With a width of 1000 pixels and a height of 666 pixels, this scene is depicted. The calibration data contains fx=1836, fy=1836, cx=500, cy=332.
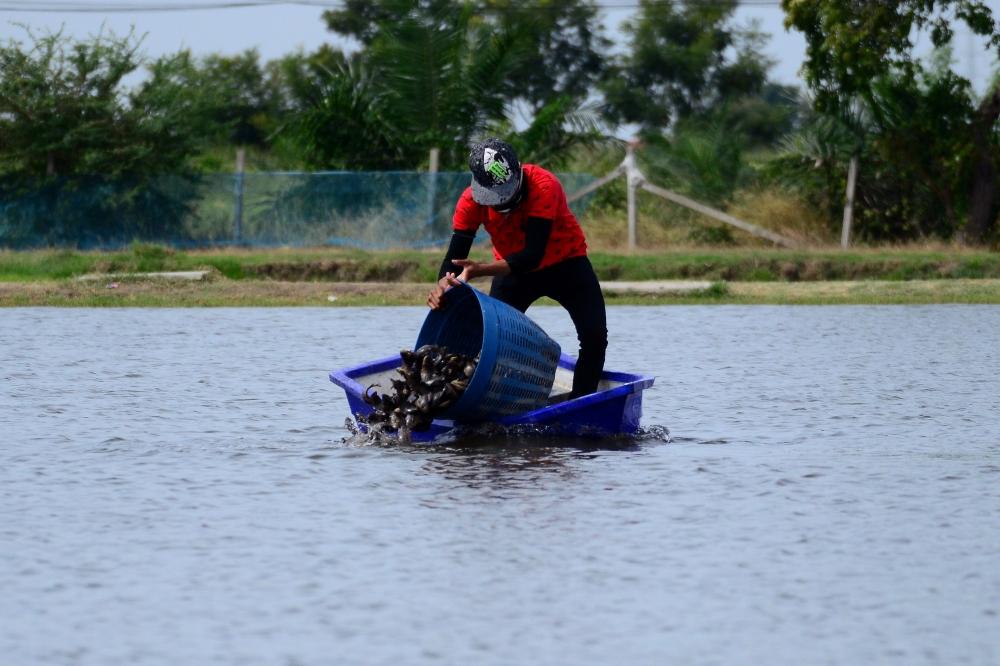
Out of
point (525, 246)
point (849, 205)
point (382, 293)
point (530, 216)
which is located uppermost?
point (849, 205)

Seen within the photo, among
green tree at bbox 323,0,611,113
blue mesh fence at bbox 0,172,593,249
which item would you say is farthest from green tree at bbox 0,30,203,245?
green tree at bbox 323,0,611,113

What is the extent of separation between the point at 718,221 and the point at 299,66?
25.5 meters

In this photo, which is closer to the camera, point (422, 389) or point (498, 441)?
point (422, 389)

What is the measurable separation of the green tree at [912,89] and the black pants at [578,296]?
1799 cm

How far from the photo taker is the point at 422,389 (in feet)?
34.2

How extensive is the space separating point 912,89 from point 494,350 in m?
21.2

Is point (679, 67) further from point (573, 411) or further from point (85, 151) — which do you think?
point (573, 411)

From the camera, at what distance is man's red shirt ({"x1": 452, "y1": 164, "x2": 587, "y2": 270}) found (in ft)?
34.5

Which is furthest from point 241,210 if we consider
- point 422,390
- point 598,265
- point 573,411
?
point 573,411

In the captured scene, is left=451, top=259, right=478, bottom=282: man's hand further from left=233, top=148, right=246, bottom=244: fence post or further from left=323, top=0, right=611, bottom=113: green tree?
left=323, top=0, right=611, bottom=113: green tree

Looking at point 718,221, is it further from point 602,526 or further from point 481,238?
point 602,526

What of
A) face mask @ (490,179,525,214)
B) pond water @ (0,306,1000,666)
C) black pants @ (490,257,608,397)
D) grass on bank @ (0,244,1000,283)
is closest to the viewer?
pond water @ (0,306,1000,666)

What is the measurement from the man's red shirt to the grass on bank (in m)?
14.4

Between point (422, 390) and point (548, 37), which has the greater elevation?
point (548, 37)
